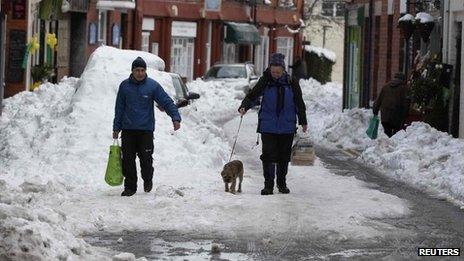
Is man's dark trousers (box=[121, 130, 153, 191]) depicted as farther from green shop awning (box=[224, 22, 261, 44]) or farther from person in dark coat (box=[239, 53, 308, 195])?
green shop awning (box=[224, 22, 261, 44])

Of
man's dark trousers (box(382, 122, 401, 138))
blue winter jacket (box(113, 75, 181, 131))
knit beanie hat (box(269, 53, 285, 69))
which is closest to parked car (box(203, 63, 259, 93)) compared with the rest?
man's dark trousers (box(382, 122, 401, 138))

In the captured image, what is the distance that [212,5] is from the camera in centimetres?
6112

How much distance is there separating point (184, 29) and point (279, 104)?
4358 centimetres

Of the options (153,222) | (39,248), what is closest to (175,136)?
(153,222)

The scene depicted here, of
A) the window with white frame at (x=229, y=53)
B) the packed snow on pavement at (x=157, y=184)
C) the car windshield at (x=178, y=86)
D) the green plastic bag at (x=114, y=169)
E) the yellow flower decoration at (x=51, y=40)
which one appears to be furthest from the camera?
the window with white frame at (x=229, y=53)

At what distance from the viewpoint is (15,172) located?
1744cm

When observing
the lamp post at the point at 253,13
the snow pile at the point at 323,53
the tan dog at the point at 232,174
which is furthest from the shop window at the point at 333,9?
the tan dog at the point at 232,174

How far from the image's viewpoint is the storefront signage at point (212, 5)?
60.9 metres

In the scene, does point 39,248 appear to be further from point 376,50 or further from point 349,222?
point 376,50

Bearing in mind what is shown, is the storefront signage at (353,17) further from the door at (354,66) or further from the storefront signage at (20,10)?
the storefront signage at (20,10)

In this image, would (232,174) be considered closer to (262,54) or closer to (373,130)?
(373,130)

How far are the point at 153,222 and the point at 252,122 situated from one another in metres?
22.9

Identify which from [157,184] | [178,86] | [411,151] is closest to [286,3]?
[178,86]

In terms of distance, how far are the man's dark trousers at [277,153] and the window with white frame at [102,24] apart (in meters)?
33.1
